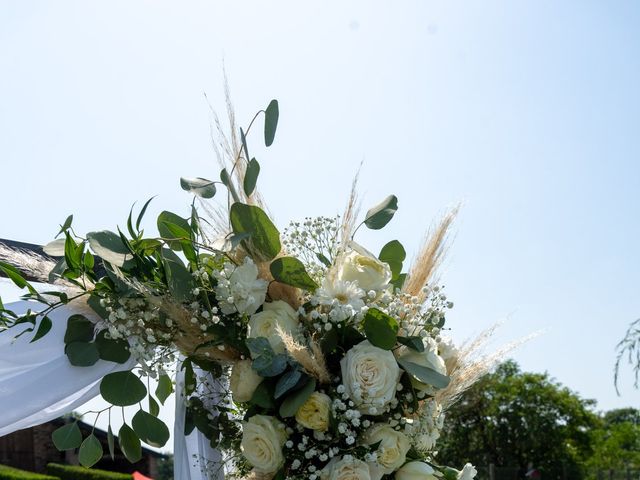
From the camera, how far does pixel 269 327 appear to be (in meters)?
2.46

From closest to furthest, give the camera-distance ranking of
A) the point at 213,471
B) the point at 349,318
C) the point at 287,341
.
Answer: the point at 287,341 < the point at 349,318 < the point at 213,471

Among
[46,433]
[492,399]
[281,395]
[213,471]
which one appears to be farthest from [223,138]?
[492,399]

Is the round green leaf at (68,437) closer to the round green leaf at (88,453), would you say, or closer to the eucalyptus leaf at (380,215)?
the round green leaf at (88,453)

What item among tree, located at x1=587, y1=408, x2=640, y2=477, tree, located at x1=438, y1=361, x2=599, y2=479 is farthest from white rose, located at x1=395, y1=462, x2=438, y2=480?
tree, located at x1=438, y1=361, x2=599, y2=479

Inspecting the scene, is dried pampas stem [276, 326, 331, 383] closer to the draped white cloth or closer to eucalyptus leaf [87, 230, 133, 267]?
eucalyptus leaf [87, 230, 133, 267]

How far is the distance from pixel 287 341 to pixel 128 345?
2.15 ft

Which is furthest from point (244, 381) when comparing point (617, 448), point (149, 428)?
point (617, 448)

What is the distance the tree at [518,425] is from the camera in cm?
2456

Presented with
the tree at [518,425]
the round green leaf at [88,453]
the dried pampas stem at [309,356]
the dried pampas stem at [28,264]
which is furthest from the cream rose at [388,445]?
the tree at [518,425]

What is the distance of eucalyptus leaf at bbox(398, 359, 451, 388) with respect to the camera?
7.98ft

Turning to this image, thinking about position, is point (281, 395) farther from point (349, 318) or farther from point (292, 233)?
point (292, 233)

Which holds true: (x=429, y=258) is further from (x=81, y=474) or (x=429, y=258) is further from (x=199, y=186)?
(x=81, y=474)

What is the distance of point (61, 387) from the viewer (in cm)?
268

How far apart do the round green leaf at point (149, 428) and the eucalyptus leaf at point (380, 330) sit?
767 millimetres
